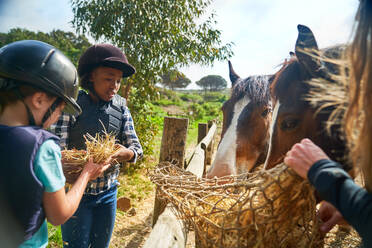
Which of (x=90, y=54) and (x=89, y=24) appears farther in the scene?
(x=89, y=24)

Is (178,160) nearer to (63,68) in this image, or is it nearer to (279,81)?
(279,81)

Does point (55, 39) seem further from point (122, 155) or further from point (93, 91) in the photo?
point (122, 155)

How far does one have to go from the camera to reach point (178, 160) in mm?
2621

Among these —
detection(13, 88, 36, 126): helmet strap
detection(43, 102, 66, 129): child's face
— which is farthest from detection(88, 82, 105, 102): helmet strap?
detection(13, 88, 36, 126): helmet strap

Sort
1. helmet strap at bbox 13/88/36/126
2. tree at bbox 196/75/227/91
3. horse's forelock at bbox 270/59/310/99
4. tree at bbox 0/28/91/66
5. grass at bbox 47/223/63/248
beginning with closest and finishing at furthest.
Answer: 1. helmet strap at bbox 13/88/36/126
2. horse's forelock at bbox 270/59/310/99
3. grass at bbox 47/223/63/248
4. tree at bbox 0/28/91/66
5. tree at bbox 196/75/227/91

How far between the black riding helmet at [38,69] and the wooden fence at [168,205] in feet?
2.91

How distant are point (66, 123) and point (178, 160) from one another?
1.29 metres

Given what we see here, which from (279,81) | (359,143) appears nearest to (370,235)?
(359,143)

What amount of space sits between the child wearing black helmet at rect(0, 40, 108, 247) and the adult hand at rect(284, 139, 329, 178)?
1.05 meters

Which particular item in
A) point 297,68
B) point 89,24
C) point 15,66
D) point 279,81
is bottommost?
point 15,66

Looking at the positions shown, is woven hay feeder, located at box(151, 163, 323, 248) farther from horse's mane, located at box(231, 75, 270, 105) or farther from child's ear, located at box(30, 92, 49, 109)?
horse's mane, located at box(231, 75, 270, 105)

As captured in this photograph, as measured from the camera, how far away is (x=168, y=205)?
1524 millimetres

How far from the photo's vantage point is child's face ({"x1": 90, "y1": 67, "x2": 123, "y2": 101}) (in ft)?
6.51

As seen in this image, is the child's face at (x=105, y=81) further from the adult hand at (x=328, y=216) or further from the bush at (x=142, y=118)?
the bush at (x=142, y=118)
